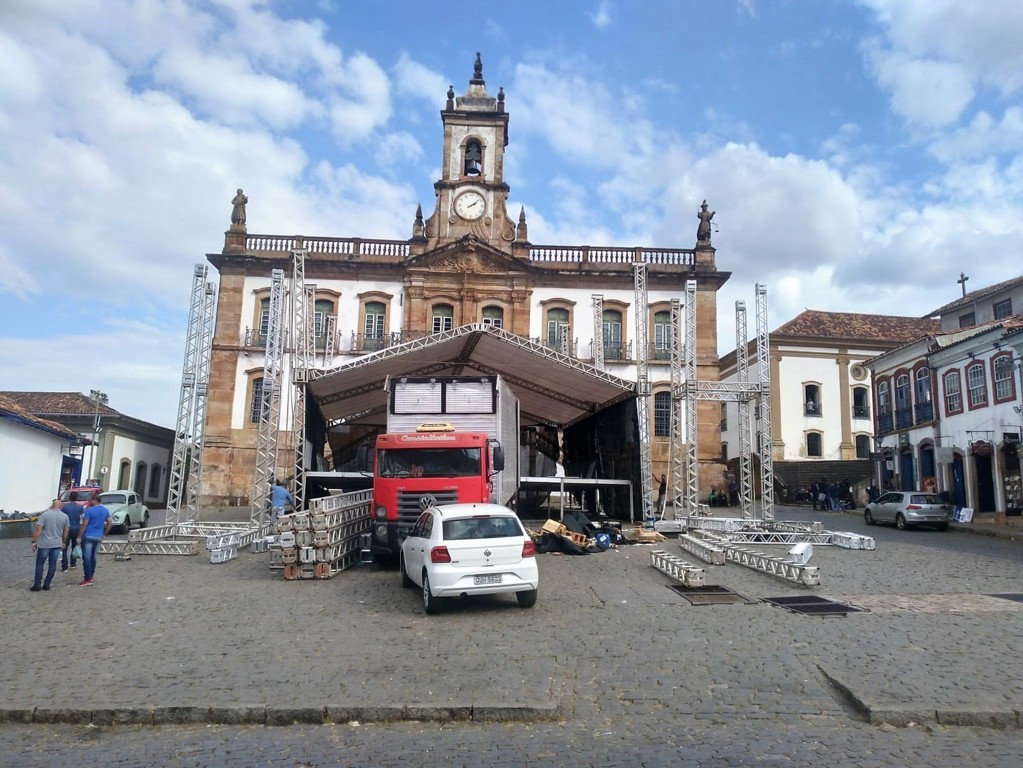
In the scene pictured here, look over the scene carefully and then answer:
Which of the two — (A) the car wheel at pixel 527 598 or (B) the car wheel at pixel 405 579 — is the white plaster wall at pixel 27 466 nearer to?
(B) the car wheel at pixel 405 579

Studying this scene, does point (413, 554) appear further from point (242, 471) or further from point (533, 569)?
point (242, 471)

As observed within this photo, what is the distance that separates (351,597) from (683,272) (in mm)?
28492

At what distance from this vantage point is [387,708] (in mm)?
6270

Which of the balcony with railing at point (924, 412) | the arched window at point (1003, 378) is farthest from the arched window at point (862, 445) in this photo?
the arched window at point (1003, 378)

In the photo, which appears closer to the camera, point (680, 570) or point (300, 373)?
point (680, 570)

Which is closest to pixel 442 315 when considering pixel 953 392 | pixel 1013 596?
pixel 953 392

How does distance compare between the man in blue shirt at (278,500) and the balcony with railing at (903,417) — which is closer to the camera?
the man in blue shirt at (278,500)

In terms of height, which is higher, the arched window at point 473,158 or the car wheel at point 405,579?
the arched window at point 473,158

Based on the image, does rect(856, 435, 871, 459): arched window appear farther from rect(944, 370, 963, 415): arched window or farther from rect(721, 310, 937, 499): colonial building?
rect(944, 370, 963, 415): arched window

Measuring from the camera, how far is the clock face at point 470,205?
122 ft

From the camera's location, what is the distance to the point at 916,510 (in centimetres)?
2500

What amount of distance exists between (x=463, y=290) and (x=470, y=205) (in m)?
4.50

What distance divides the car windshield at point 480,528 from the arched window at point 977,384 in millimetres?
23084

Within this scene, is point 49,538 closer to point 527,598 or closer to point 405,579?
point 405,579
